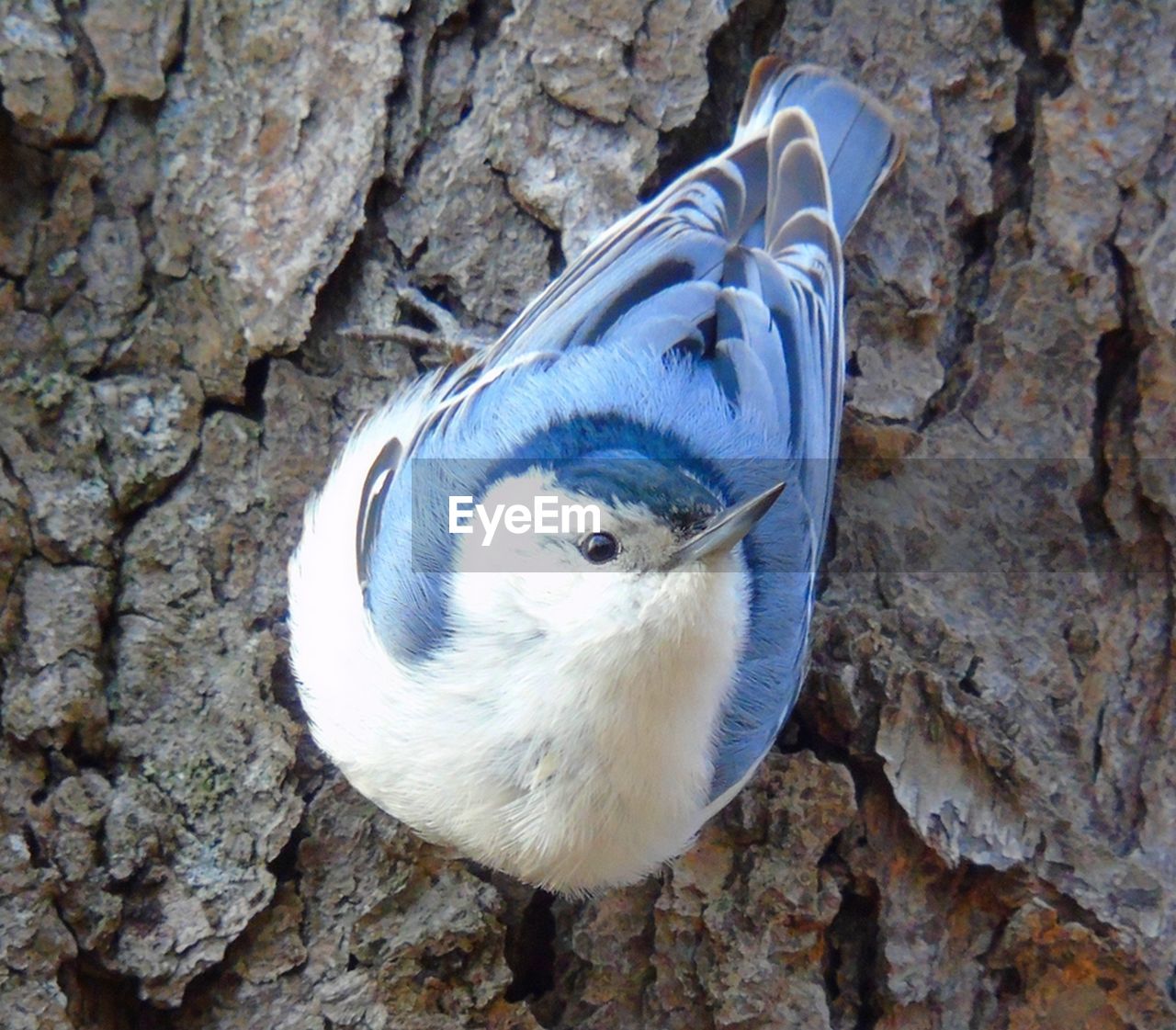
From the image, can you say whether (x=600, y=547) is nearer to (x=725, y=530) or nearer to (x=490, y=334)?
(x=725, y=530)

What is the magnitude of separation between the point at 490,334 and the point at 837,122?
0.64 meters

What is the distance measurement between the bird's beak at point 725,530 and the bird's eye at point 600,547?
77mm

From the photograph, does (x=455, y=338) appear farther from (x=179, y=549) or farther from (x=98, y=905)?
(x=98, y=905)

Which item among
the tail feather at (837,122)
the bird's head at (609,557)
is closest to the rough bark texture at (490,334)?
the tail feather at (837,122)

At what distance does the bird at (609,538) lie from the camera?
1.62 meters

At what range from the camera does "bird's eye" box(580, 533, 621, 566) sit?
1.60 metres

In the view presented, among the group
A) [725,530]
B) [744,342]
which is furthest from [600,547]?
[744,342]

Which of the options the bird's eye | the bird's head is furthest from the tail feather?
the bird's eye

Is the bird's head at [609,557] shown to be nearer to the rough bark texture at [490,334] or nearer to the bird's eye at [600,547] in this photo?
the bird's eye at [600,547]

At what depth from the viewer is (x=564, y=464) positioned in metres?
1.72

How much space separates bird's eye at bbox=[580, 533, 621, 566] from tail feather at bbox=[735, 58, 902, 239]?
2.58 ft

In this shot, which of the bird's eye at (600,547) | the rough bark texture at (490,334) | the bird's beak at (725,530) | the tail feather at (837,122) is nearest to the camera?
the bird's beak at (725,530)

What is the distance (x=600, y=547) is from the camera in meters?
1.60

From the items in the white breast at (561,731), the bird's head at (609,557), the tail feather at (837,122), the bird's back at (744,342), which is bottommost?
the white breast at (561,731)
